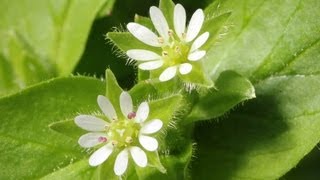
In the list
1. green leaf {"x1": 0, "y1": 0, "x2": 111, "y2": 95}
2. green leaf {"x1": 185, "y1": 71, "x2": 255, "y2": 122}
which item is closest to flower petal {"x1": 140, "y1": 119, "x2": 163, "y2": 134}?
green leaf {"x1": 185, "y1": 71, "x2": 255, "y2": 122}

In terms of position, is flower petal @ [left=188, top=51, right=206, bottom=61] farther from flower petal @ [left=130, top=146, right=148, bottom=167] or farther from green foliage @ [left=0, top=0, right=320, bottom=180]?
flower petal @ [left=130, top=146, right=148, bottom=167]

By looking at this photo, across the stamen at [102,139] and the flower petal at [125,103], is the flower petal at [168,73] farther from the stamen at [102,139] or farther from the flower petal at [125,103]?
the stamen at [102,139]

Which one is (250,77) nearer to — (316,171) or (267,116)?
(267,116)

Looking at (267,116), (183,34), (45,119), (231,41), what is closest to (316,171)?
(267,116)

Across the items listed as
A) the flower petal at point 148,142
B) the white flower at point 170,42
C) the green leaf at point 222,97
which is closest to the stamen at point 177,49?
the white flower at point 170,42

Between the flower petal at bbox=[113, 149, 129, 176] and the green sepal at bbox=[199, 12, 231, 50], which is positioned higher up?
the green sepal at bbox=[199, 12, 231, 50]
